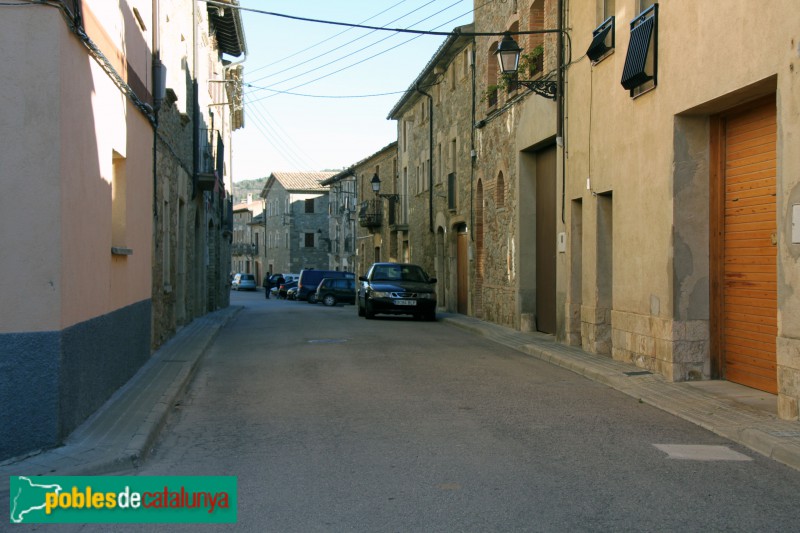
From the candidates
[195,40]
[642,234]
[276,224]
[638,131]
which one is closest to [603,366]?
[642,234]

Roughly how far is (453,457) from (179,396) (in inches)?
161

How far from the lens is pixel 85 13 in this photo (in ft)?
24.1

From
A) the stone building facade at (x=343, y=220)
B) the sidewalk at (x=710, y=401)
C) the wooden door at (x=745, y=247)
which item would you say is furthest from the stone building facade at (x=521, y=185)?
the stone building facade at (x=343, y=220)

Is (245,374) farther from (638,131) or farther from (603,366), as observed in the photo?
(638,131)

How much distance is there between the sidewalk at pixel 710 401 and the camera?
6.57 meters

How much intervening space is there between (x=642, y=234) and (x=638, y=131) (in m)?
1.38

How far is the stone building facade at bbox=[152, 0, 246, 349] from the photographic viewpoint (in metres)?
14.2

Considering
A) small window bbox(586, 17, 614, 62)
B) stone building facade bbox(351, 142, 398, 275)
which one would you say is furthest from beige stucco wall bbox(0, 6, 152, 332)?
stone building facade bbox(351, 142, 398, 275)

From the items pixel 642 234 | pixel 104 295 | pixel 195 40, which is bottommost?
pixel 104 295

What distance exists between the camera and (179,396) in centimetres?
924

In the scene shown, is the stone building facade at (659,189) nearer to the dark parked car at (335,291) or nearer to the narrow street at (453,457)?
the narrow street at (453,457)

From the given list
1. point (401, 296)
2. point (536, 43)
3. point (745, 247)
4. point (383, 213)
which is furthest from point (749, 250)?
point (383, 213)

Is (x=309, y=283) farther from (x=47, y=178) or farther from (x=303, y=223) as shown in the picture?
(x=47, y=178)

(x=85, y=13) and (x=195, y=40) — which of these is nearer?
(x=85, y=13)
